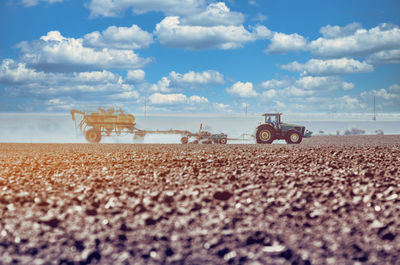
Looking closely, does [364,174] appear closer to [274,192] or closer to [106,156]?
[274,192]

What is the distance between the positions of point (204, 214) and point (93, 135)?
22965 millimetres

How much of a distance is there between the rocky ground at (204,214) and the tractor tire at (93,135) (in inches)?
655

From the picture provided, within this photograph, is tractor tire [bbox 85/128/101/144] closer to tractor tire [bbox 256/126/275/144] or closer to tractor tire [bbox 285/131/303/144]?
tractor tire [bbox 256/126/275/144]

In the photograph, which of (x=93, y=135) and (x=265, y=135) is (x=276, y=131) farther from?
(x=93, y=135)

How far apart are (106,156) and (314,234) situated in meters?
11.1

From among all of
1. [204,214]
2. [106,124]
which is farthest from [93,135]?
[204,214]

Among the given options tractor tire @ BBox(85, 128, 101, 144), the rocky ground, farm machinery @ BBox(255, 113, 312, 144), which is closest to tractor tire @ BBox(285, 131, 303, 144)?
farm machinery @ BBox(255, 113, 312, 144)

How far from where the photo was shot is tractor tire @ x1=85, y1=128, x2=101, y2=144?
Result: 3006 centimetres

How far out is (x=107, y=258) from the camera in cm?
743

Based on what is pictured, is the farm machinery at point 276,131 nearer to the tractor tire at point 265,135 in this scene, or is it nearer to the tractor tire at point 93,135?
the tractor tire at point 265,135

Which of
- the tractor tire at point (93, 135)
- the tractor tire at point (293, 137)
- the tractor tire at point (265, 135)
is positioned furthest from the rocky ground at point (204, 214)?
the tractor tire at point (93, 135)

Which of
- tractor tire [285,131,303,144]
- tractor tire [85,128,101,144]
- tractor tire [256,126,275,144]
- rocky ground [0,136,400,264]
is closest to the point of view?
rocky ground [0,136,400,264]

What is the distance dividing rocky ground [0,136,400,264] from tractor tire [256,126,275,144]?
10.5m

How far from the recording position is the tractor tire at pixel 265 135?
946 inches
